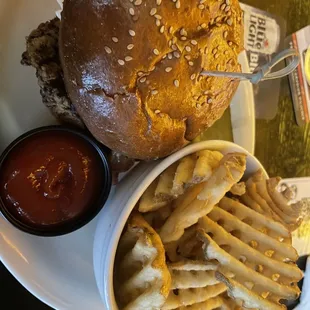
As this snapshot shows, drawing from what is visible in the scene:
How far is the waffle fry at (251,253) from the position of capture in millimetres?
1237

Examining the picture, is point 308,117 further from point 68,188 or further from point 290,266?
point 68,188

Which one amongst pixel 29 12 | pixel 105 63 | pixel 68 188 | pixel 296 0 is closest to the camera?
pixel 105 63

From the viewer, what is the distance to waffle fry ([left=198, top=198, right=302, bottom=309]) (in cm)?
124

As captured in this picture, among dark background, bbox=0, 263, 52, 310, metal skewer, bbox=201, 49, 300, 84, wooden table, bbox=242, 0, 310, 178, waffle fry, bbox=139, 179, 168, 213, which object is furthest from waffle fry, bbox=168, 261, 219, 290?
wooden table, bbox=242, 0, 310, 178

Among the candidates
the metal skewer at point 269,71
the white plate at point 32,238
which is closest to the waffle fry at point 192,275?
the white plate at point 32,238

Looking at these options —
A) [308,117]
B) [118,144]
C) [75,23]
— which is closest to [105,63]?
[75,23]

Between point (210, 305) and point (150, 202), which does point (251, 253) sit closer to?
point (210, 305)

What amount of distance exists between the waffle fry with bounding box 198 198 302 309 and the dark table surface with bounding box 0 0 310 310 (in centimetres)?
66

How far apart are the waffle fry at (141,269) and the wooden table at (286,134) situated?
879 mm

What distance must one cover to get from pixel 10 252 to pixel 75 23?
71cm

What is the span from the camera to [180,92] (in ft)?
3.75

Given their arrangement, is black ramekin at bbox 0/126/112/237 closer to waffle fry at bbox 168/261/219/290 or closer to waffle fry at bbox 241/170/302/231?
waffle fry at bbox 168/261/219/290

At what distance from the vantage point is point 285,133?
2072 millimetres

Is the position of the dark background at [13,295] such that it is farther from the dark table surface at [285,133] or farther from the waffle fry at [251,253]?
the dark table surface at [285,133]
